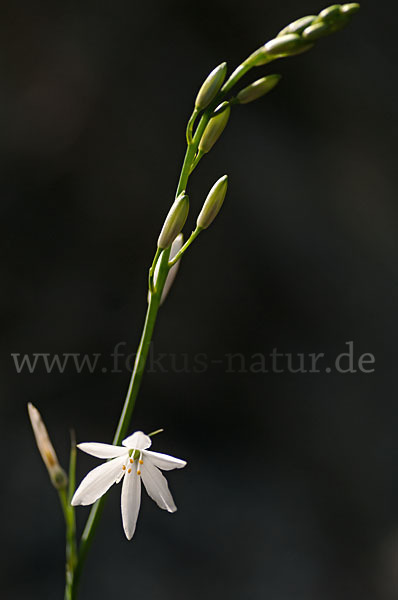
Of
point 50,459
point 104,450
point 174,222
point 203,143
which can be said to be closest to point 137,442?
point 104,450

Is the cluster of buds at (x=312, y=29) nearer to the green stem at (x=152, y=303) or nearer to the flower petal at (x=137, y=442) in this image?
the green stem at (x=152, y=303)

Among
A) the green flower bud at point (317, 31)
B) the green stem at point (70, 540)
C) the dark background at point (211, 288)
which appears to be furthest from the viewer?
the dark background at point (211, 288)

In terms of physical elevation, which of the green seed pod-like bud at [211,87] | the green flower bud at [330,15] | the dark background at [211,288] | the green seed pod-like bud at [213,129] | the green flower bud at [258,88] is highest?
the green flower bud at [330,15]

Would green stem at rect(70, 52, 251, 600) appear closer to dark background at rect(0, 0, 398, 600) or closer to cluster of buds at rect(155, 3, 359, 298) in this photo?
cluster of buds at rect(155, 3, 359, 298)

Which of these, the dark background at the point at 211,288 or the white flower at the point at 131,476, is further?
the dark background at the point at 211,288

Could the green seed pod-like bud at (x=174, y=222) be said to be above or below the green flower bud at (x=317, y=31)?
below

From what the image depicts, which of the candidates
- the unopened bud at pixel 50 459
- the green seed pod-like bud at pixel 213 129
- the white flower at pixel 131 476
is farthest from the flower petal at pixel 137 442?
the green seed pod-like bud at pixel 213 129

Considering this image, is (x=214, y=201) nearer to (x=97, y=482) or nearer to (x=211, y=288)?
(x=97, y=482)

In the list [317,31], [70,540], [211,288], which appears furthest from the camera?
[211,288]
